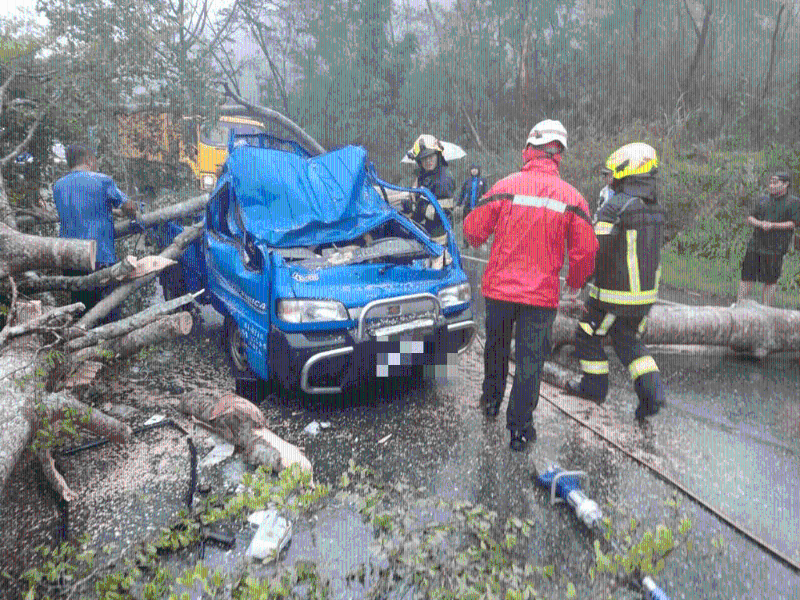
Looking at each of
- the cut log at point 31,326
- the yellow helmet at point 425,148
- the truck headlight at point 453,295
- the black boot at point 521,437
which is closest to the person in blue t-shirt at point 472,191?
the yellow helmet at point 425,148

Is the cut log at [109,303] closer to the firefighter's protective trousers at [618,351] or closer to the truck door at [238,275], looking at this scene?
the truck door at [238,275]

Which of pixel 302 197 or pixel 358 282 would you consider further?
pixel 302 197

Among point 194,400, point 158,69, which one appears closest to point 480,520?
point 194,400

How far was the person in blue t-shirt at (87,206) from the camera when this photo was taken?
5242 mm

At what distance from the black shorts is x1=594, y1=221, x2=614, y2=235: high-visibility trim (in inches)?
155

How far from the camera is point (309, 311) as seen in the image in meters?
3.93

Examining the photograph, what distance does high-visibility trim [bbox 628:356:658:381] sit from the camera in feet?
13.0

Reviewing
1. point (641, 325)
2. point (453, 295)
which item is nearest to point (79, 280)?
point (453, 295)

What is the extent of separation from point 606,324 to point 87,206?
446cm

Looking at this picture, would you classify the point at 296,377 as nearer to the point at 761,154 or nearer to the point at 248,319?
the point at 248,319

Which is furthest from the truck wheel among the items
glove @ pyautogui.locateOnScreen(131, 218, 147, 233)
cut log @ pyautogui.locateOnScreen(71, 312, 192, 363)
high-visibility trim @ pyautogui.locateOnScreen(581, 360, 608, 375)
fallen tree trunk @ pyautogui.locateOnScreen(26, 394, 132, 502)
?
high-visibility trim @ pyautogui.locateOnScreen(581, 360, 608, 375)

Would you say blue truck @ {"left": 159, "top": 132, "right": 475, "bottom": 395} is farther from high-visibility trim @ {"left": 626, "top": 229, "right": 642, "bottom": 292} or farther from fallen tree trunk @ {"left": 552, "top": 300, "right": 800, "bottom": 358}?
fallen tree trunk @ {"left": 552, "top": 300, "right": 800, "bottom": 358}

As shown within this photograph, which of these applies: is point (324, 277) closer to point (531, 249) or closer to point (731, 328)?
point (531, 249)

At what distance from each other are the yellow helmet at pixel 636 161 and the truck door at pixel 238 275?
244 cm
